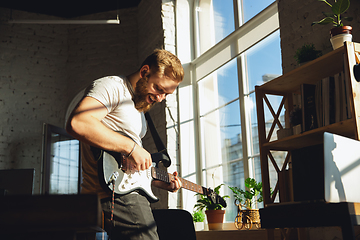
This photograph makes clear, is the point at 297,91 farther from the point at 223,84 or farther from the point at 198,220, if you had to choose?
the point at 198,220

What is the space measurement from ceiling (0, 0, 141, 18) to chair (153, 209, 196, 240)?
13.7 ft

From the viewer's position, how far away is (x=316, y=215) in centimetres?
137

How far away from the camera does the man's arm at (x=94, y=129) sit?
→ 1420 mm

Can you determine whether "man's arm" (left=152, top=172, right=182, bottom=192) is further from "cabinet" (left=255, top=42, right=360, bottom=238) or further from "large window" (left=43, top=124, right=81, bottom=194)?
"large window" (left=43, top=124, right=81, bottom=194)

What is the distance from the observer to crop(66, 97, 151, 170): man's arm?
142cm

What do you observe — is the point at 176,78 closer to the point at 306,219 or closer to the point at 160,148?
the point at 160,148

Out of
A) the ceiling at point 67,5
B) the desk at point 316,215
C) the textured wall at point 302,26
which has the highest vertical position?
A: the ceiling at point 67,5

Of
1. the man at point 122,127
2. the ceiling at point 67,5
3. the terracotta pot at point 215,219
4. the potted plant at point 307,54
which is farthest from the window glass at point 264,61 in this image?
the ceiling at point 67,5

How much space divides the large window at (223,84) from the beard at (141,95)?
1.53 m

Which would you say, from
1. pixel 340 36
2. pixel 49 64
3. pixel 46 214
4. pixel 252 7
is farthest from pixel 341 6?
pixel 49 64

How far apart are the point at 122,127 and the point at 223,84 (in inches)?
95.4

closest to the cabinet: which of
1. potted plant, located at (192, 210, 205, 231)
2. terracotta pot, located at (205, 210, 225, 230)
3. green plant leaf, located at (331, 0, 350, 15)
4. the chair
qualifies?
green plant leaf, located at (331, 0, 350, 15)

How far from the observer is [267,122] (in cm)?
299

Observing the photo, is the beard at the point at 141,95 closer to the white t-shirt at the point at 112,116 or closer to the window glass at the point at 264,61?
the white t-shirt at the point at 112,116
